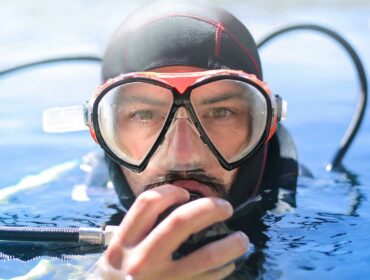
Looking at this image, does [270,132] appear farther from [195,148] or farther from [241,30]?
[241,30]

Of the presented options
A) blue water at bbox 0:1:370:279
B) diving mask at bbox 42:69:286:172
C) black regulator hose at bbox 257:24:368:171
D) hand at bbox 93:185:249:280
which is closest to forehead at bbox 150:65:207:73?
diving mask at bbox 42:69:286:172

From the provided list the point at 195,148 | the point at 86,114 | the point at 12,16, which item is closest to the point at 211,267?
the point at 195,148

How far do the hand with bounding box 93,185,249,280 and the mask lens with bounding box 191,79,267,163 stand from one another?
46 centimetres

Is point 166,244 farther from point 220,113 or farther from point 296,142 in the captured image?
point 296,142

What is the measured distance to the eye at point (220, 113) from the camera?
1757mm

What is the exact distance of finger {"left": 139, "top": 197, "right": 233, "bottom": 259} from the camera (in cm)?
122

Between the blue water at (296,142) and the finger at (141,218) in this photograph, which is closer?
the finger at (141,218)

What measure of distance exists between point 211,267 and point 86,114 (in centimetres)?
77

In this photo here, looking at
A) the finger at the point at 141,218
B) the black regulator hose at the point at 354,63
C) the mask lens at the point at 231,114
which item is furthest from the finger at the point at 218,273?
the black regulator hose at the point at 354,63

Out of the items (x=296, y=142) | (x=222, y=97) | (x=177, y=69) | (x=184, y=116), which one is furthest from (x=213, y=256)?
(x=296, y=142)

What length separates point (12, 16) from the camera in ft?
27.0

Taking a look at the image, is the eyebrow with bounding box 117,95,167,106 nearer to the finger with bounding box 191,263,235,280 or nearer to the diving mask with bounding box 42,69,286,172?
the diving mask with bounding box 42,69,286,172

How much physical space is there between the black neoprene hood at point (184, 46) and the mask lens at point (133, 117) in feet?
0.43

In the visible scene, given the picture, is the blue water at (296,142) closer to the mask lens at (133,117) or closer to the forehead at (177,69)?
the mask lens at (133,117)
